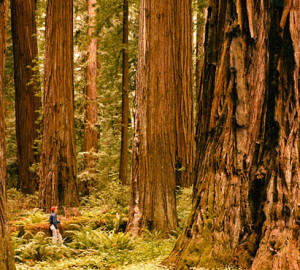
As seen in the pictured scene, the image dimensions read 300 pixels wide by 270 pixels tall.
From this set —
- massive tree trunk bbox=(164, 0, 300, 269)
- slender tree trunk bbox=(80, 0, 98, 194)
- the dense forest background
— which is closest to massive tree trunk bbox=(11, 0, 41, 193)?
the dense forest background

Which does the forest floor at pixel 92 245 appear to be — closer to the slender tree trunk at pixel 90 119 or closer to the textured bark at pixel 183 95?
the textured bark at pixel 183 95

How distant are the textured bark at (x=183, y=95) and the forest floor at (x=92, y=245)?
637 mm

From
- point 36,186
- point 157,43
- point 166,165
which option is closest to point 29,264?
point 166,165

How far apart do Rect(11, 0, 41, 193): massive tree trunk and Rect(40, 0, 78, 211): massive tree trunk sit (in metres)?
4.58

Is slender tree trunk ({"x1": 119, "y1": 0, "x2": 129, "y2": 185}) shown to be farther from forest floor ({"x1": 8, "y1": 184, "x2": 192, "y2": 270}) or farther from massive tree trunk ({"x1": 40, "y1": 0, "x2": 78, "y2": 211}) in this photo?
forest floor ({"x1": 8, "y1": 184, "x2": 192, "y2": 270})

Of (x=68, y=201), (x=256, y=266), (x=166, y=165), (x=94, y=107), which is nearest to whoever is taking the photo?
(x=256, y=266)

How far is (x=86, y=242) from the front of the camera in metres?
7.01

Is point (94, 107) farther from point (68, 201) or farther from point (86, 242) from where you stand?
point (86, 242)

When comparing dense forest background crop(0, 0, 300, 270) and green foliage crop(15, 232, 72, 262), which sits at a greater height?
dense forest background crop(0, 0, 300, 270)

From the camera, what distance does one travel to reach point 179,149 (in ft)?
28.6

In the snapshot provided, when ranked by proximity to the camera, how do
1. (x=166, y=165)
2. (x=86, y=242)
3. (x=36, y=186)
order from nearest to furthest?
(x=86, y=242) < (x=166, y=165) < (x=36, y=186)

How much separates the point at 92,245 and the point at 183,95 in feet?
14.4

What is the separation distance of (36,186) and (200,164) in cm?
1200

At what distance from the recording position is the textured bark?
873 cm
